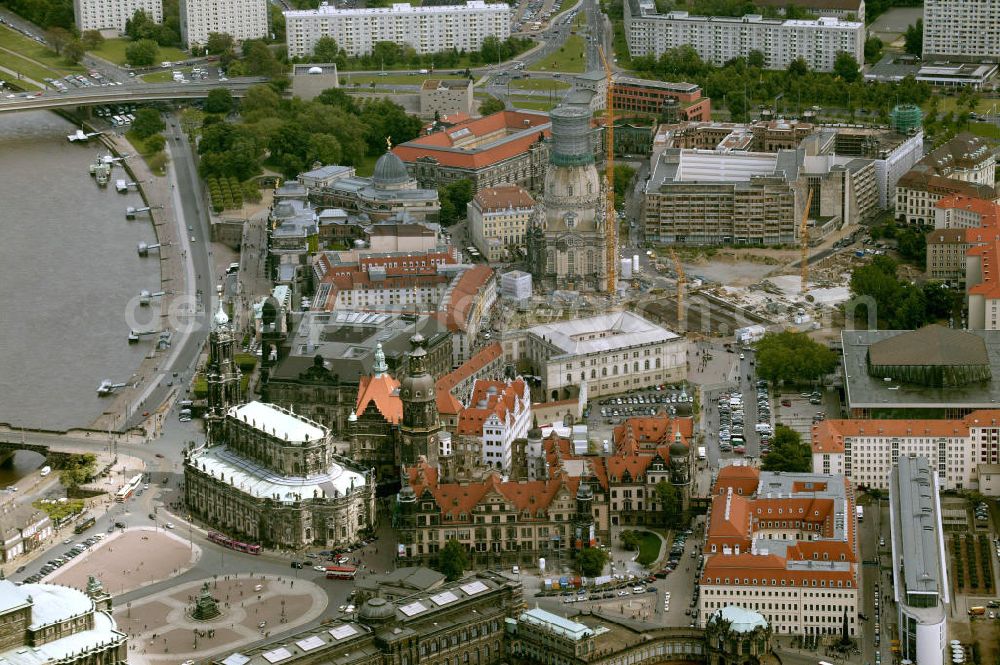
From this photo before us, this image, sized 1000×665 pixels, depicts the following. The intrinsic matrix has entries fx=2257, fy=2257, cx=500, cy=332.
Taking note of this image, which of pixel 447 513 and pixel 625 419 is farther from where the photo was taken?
pixel 625 419

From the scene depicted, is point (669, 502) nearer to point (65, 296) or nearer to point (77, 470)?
point (77, 470)

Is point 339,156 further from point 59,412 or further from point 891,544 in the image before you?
point 891,544

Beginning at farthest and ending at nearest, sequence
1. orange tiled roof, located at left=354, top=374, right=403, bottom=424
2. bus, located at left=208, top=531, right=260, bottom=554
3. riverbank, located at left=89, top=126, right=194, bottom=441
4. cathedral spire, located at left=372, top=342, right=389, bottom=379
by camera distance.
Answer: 1. riverbank, located at left=89, top=126, right=194, bottom=441
2. cathedral spire, located at left=372, top=342, right=389, bottom=379
3. orange tiled roof, located at left=354, top=374, right=403, bottom=424
4. bus, located at left=208, top=531, right=260, bottom=554

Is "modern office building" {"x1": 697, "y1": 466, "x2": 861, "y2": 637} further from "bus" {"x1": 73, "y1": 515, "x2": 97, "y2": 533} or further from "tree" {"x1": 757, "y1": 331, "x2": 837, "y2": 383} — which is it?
"bus" {"x1": 73, "y1": 515, "x2": 97, "y2": 533}

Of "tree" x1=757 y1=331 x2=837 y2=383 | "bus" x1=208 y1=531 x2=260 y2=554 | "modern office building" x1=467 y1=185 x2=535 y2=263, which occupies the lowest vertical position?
"bus" x1=208 y1=531 x2=260 y2=554

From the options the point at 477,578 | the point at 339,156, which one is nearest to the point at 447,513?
the point at 477,578

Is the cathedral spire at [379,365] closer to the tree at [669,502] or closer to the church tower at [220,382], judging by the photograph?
the church tower at [220,382]

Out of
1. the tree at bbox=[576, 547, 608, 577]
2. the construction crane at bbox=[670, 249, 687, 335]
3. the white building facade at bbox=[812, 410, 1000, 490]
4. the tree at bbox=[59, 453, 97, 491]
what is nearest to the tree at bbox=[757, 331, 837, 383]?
the construction crane at bbox=[670, 249, 687, 335]
